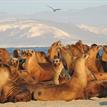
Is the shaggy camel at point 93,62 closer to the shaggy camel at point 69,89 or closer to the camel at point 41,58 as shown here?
the camel at point 41,58

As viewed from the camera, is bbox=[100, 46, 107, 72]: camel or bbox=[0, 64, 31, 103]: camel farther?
bbox=[100, 46, 107, 72]: camel

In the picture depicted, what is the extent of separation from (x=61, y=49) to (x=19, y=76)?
3.80 metres

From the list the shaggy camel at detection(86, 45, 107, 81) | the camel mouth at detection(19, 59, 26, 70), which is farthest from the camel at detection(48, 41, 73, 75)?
the camel mouth at detection(19, 59, 26, 70)

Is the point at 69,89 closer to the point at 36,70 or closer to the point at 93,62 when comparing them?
the point at 36,70

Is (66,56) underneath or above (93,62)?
above

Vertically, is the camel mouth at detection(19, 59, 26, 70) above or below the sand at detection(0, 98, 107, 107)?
above

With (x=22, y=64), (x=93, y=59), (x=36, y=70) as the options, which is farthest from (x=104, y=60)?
(x=22, y=64)

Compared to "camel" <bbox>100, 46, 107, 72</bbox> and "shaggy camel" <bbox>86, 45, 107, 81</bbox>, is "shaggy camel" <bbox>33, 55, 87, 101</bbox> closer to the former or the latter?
"shaggy camel" <bbox>86, 45, 107, 81</bbox>

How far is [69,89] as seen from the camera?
14141mm

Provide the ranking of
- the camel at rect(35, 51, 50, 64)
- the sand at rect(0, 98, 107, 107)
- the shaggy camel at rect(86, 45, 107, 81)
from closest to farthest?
1. the sand at rect(0, 98, 107, 107)
2. the shaggy camel at rect(86, 45, 107, 81)
3. the camel at rect(35, 51, 50, 64)

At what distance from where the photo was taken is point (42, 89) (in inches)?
562

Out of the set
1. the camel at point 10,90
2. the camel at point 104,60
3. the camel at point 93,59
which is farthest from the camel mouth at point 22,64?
the camel at point 104,60

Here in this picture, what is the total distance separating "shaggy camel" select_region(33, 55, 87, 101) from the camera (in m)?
14.2

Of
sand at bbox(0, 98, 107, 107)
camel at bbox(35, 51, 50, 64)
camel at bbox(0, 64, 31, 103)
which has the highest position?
camel at bbox(35, 51, 50, 64)
